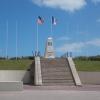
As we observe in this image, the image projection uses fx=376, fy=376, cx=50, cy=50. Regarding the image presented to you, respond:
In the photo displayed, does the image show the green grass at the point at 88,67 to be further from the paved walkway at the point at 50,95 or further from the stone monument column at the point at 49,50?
the paved walkway at the point at 50,95

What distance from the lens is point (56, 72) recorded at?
3969 centimetres

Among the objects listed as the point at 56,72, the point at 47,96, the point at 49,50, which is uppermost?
the point at 49,50

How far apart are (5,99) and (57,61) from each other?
24345 millimetres

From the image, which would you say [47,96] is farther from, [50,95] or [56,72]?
[56,72]

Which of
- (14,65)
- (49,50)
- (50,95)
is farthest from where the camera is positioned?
(49,50)

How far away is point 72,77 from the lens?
1505 inches

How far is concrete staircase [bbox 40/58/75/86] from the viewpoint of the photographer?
3725 cm

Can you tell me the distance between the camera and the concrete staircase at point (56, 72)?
37.2m

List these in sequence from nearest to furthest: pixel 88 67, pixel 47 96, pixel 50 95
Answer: pixel 47 96 < pixel 50 95 < pixel 88 67

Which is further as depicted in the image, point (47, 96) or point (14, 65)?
point (14, 65)

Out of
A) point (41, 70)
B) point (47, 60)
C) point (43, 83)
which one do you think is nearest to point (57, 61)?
point (47, 60)

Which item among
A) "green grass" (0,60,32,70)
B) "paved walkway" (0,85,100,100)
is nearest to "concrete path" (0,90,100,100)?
"paved walkway" (0,85,100,100)

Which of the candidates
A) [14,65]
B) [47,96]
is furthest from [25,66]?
[47,96]

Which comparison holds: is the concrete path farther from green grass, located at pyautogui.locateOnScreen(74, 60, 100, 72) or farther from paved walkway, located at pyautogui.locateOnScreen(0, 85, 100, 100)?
green grass, located at pyautogui.locateOnScreen(74, 60, 100, 72)
